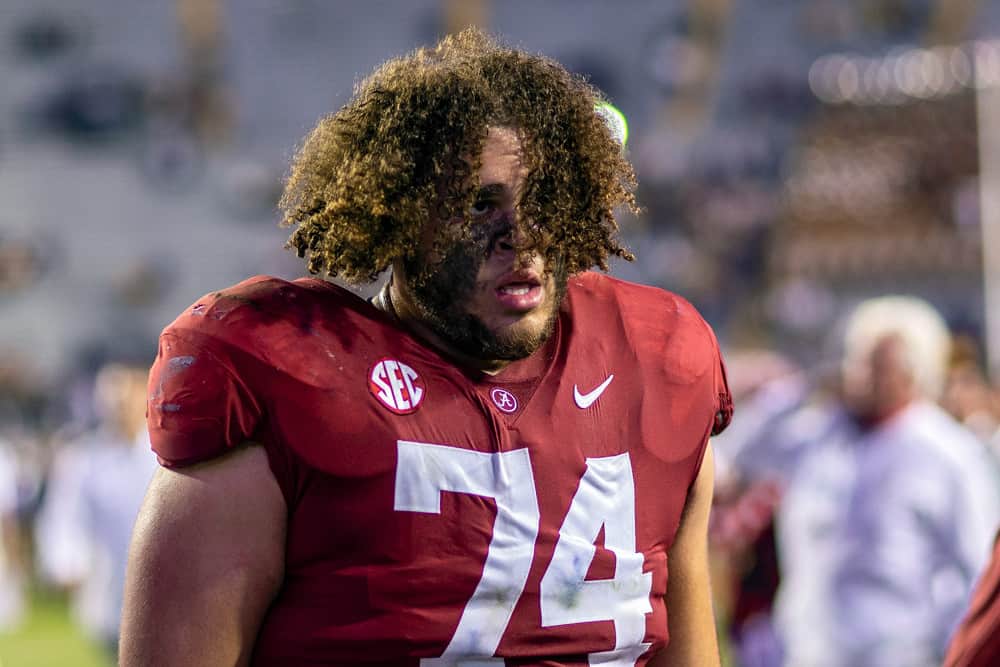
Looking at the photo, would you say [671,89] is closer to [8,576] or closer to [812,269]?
[812,269]

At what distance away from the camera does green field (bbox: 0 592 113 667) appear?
8836 mm

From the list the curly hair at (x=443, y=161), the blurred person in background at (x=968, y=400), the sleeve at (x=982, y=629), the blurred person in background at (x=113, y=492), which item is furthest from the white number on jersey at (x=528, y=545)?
the blurred person in background at (x=968, y=400)

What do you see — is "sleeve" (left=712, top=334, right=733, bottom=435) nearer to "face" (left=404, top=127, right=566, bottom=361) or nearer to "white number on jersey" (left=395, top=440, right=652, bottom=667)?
"white number on jersey" (left=395, top=440, right=652, bottom=667)

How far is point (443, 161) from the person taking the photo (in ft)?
5.44

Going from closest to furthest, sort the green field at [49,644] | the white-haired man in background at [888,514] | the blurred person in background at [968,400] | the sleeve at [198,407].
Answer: the sleeve at [198,407]
the white-haired man in background at [888,514]
the blurred person in background at [968,400]
the green field at [49,644]

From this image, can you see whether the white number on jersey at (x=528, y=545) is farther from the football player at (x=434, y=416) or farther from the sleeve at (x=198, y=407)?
the sleeve at (x=198, y=407)

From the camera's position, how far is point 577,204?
1.72 metres

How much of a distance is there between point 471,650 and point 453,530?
0.43ft

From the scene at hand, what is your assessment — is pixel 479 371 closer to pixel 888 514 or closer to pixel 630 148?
pixel 888 514

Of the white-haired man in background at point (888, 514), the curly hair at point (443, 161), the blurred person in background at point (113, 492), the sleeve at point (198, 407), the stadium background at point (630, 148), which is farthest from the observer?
the stadium background at point (630, 148)

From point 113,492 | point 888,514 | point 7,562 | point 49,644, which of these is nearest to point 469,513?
point 888,514

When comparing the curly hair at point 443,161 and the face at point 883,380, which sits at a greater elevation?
the curly hair at point 443,161

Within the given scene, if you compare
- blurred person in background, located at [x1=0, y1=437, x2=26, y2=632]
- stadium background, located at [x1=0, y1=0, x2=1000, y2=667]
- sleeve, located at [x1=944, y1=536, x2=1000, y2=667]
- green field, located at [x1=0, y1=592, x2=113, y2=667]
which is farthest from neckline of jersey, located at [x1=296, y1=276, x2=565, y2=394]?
stadium background, located at [x1=0, y1=0, x2=1000, y2=667]

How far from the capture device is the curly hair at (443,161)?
166 centimetres
